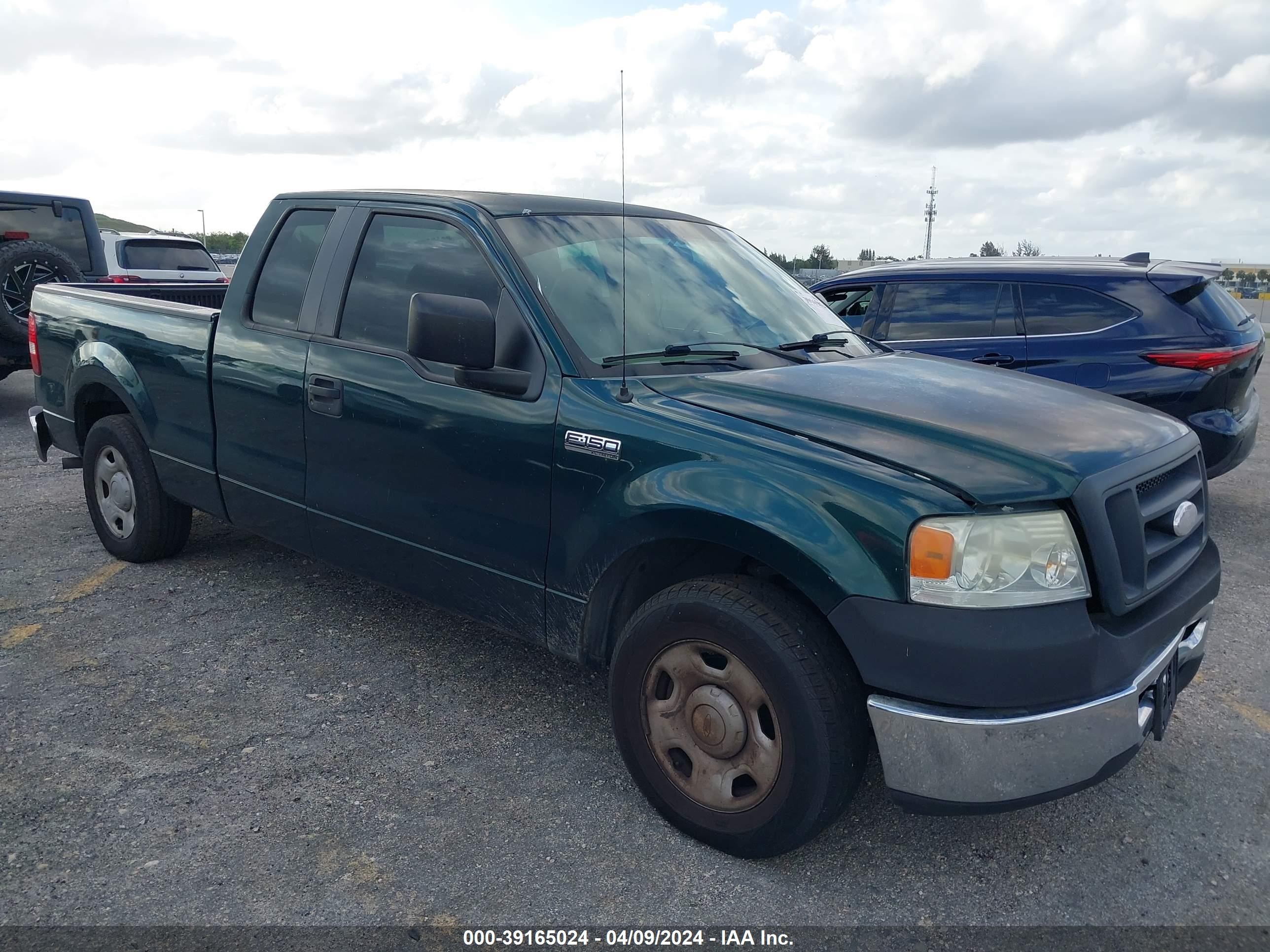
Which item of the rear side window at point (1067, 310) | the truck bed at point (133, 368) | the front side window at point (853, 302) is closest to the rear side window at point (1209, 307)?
the rear side window at point (1067, 310)

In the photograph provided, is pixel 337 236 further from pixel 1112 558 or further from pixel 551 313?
pixel 1112 558

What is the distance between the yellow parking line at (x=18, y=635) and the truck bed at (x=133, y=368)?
2.71 ft

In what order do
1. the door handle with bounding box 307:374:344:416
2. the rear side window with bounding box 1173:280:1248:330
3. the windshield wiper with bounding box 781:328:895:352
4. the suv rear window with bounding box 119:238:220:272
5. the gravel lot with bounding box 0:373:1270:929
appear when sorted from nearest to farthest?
the gravel lot with bounding box 0:373:1270:929 < the windshield wiper with bounding box 781:328:895:352 < the door handle with bounding box 307:374:344:416 < the rear side window with bounding box 1173:280:1248:330 < the suv rear window with bounding box 119:238:220:272

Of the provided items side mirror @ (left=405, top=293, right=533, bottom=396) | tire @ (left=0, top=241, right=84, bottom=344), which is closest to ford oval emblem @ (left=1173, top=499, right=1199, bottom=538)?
side mirror @ (left=405, top=293, right=533, bottom=396)

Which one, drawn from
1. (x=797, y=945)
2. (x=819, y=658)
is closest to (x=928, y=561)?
(x=819, y=658)

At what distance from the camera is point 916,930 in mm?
2570

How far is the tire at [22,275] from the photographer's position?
339 inches

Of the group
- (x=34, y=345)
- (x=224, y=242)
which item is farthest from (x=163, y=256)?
(x=224, y=242)

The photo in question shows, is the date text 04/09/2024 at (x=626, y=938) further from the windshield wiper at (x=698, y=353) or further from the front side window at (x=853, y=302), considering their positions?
the front side window at (x=853, y=302)

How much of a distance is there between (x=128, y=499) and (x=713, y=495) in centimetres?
367

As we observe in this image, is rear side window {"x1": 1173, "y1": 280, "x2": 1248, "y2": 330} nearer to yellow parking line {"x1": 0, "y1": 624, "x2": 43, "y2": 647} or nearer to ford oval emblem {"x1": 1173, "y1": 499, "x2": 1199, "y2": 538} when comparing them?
ford oval emblem {"x1": 1173, "y1": 499, "x2": 1199, "y2": 538}

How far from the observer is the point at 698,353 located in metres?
3.35

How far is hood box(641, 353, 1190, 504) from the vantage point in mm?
2535

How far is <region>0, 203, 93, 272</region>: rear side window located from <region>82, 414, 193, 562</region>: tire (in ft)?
19.5
